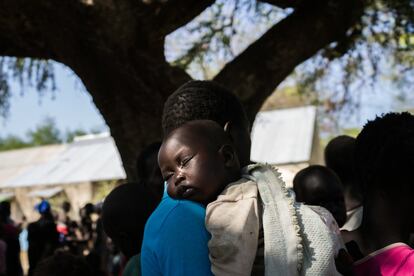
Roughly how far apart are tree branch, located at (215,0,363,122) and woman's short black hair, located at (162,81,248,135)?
3.23 metres

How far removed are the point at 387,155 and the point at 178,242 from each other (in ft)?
2.21

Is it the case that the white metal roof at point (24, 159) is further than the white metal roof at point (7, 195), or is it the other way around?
the white metal roof at point (24, 159)

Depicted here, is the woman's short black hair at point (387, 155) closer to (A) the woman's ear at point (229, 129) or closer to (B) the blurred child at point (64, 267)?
(A) the woman's ear at point (229, 129)

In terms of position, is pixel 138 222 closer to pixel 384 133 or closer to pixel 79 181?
pixel 384 133

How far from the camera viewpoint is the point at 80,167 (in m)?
21.2

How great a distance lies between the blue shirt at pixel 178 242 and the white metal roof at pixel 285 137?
14056mm

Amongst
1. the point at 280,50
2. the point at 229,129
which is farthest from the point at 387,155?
the point at 280,50

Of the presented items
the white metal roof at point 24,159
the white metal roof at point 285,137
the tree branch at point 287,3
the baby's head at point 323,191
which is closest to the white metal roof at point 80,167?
the white metal roof at point 24,159

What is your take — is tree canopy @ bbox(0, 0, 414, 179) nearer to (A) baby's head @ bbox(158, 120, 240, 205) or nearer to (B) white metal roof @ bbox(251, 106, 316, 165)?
(A) baby's head @ bbox(158, 120, 240, 205)

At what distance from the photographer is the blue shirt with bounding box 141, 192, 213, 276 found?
4.34 ft

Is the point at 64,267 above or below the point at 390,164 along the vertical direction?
below

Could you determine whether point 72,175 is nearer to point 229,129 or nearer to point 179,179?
point 229,129

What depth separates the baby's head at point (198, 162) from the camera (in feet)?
4.69

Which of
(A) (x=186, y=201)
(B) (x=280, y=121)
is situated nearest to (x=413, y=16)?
(A) (x=186, y=201)
